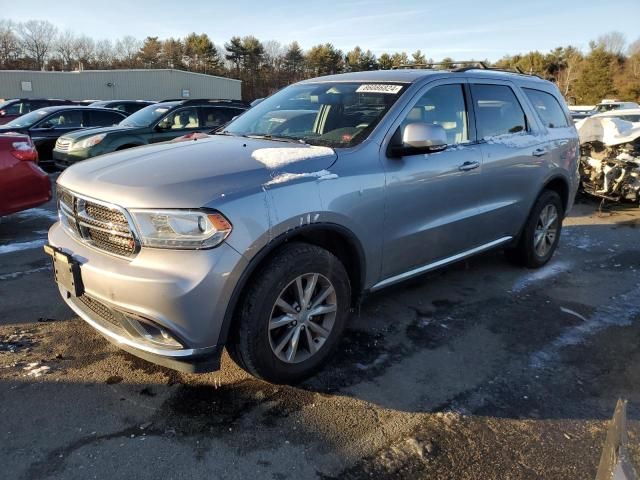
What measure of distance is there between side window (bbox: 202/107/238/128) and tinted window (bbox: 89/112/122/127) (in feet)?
11.9

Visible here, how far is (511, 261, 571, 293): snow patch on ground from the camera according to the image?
4812 mm

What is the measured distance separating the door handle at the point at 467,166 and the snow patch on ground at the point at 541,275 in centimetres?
140

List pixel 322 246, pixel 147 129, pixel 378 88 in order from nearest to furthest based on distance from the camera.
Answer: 1. pixel 322 246
2. pixel 378 88
3. pixel 147 129

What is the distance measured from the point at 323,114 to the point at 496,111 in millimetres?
1674

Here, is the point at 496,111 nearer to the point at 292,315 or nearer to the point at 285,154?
the point at 285,154

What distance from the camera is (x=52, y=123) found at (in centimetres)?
1150

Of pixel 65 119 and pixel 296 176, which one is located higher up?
pixel 65 119

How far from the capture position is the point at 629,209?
8875 millimetres

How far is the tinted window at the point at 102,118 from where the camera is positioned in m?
12.3

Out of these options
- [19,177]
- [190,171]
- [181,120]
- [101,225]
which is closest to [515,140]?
[190,171]

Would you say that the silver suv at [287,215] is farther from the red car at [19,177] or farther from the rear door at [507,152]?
the red car at [19,177]

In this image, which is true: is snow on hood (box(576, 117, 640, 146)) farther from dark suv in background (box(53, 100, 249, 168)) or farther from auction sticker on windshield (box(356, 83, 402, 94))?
dark suv in background (box(53, 100, 249, 168))

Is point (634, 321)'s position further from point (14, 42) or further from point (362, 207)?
point (14, 42)

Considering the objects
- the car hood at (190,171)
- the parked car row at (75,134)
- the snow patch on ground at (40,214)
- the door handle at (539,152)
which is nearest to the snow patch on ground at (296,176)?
the car hood at (190,171)
